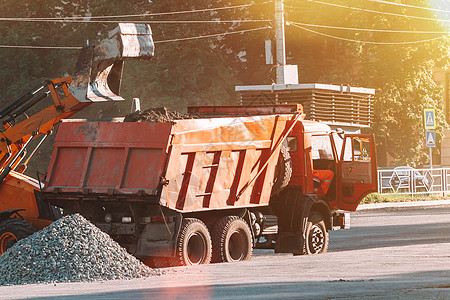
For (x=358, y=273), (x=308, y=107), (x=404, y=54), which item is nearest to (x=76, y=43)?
(x=404, y=54)

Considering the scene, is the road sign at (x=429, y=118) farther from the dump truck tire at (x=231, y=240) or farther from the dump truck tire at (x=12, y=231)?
the dump truck tire at (x=12, y=231)

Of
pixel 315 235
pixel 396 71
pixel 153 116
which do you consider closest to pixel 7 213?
pixel 153 116

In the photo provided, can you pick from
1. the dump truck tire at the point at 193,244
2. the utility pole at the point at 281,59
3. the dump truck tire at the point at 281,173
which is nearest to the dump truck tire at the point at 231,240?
the dump truck tire at the point at 193,244

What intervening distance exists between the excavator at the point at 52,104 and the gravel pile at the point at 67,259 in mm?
2681

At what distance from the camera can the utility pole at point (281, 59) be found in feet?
120

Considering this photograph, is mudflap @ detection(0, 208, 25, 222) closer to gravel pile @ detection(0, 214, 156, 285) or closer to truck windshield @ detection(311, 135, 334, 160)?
gravel pile @ detection(0, 214, 156, 285)

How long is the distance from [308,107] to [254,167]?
13.8 m

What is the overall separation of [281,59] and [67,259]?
79.7ft

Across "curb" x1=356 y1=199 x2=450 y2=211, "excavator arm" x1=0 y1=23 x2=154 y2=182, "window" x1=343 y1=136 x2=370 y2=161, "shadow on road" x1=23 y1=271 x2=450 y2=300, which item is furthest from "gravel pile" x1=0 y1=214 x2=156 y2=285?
"curb" x1=356 y1=199 x2=450 y2=211

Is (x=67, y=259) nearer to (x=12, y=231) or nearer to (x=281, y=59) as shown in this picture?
(x=12, y=231)

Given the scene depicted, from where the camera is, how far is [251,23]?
5144 cm

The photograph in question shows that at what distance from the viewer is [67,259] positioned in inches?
543

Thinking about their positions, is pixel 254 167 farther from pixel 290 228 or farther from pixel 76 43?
pixel 76 43

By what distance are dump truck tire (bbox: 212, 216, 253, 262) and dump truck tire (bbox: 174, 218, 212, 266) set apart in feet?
1.00
